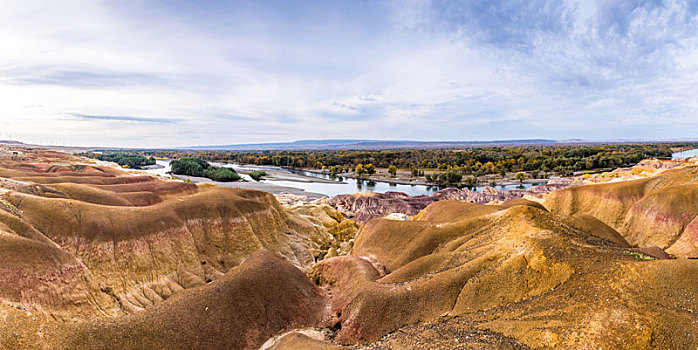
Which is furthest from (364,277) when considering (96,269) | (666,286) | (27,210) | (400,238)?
(27,210)

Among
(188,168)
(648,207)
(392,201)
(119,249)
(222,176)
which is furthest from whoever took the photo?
(188,168)

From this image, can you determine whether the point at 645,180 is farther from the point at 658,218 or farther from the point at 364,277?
the point at 364,277

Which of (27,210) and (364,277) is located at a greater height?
(27,210)

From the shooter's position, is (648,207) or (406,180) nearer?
(648,207)

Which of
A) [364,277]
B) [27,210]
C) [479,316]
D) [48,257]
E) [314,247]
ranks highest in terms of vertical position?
[27,210]

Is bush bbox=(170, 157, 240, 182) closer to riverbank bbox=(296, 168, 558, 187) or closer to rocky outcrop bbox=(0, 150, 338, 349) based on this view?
riverbank bbox=(296, 168, 558, 187)

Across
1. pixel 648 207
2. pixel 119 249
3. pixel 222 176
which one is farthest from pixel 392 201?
pixel 222 176


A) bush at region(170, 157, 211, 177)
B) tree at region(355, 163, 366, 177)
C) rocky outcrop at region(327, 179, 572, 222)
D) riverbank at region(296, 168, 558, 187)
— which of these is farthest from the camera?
tree at region(355, 163, 366, 177)

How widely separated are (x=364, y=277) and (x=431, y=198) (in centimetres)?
5035

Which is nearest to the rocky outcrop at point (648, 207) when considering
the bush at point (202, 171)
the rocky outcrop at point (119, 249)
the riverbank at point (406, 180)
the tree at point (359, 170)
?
the rocky outcrop at point (119, 249)

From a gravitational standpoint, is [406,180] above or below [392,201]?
below

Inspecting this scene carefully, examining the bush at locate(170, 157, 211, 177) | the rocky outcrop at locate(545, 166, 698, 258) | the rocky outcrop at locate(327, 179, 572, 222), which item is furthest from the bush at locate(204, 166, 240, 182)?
the rocky outcrop at locate(545, 166, 698, 258)

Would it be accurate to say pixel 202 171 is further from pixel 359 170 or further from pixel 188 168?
pixel 359 170

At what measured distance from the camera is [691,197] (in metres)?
37.0
